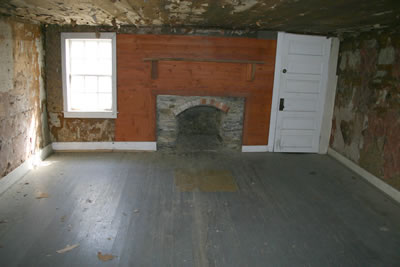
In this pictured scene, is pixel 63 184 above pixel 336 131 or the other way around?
the other way around

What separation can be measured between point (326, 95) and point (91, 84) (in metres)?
4.83

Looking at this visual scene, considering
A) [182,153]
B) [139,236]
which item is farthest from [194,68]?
[139,236]

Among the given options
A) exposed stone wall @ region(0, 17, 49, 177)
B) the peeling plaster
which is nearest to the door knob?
the peeling plaster

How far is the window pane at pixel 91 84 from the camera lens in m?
5.77

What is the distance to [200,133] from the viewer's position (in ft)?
24.6

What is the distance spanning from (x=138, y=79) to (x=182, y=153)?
1742mm

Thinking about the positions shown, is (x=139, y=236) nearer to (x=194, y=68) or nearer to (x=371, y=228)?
(x=371, y=228)

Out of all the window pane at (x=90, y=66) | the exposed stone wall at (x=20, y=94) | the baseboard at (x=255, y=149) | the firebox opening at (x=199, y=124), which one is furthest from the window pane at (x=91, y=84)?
the baseboard at (x=255, y=149)

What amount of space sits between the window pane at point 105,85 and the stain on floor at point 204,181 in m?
2.18

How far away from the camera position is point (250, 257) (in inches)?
117

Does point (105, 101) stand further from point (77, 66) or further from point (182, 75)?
point (182, 75)

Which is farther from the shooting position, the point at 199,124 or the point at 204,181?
the point at 199,124

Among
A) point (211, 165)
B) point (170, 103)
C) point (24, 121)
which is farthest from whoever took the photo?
point (170, 103)

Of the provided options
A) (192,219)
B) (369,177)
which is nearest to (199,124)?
(369,177)
